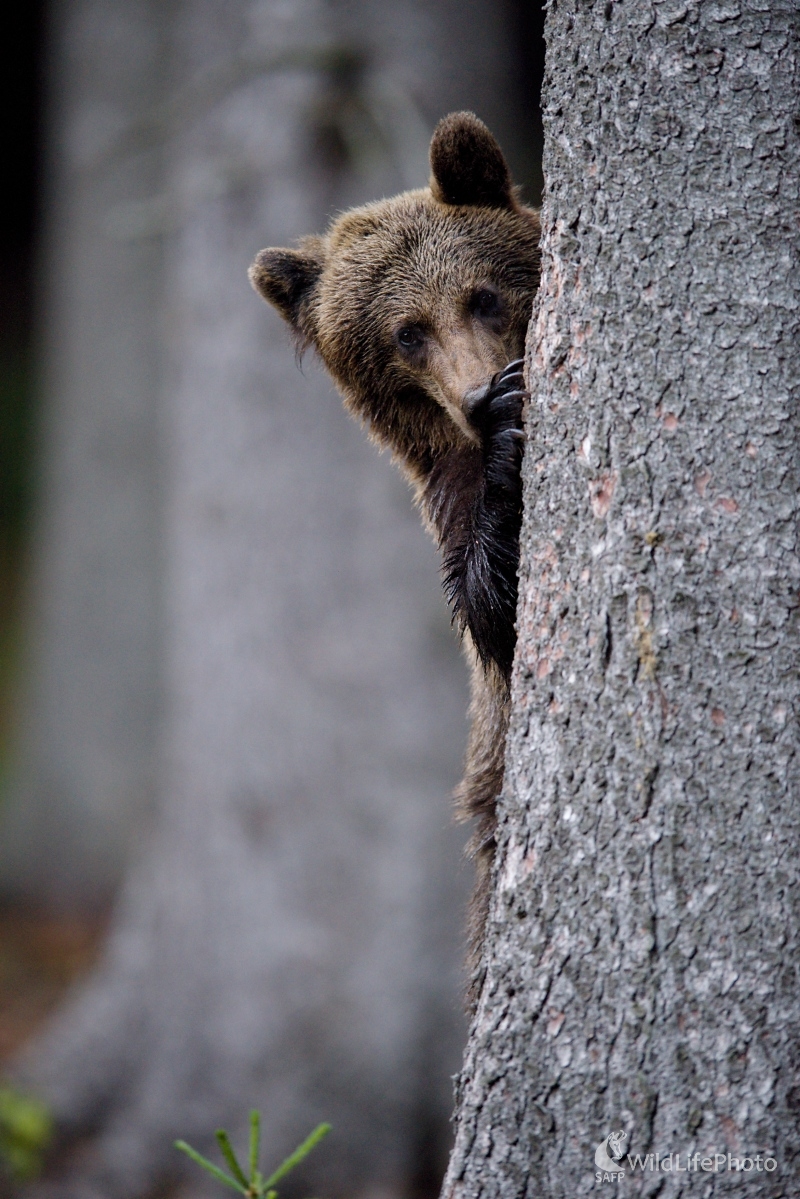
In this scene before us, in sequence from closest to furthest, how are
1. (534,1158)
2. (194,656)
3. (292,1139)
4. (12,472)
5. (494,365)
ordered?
(534,1158), (494,365), (292,1139), (194,656), (12,472)

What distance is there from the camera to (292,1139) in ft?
20.5

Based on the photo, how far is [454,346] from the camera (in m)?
3.43

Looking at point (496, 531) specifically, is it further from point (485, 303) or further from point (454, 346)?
point (485, 303)

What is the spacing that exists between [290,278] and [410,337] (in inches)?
23.0

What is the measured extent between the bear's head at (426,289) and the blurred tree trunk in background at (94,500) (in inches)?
255

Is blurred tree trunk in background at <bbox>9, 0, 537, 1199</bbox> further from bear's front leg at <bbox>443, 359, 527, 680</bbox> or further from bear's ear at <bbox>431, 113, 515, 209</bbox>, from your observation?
bear's front leg at <bbox>443, 359, 527, 680</bbox>

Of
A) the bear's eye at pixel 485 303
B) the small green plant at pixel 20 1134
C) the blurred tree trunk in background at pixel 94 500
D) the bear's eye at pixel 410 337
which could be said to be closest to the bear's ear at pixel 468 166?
the bear's eye at pixel 485 303

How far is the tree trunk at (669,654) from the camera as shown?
2207 millimetres

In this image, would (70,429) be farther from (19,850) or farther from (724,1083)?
(724,1083)

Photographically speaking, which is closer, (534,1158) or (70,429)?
(534,1158)

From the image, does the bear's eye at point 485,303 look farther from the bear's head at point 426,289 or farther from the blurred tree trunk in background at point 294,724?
the blurred tree trunk in background at point 294,724

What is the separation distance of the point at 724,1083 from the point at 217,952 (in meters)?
4.69

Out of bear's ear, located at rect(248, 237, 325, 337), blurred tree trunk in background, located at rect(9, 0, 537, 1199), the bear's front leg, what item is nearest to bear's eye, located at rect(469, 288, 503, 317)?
the bear's front leg

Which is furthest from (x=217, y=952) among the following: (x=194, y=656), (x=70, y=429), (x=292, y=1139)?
(x=70, y=429)
